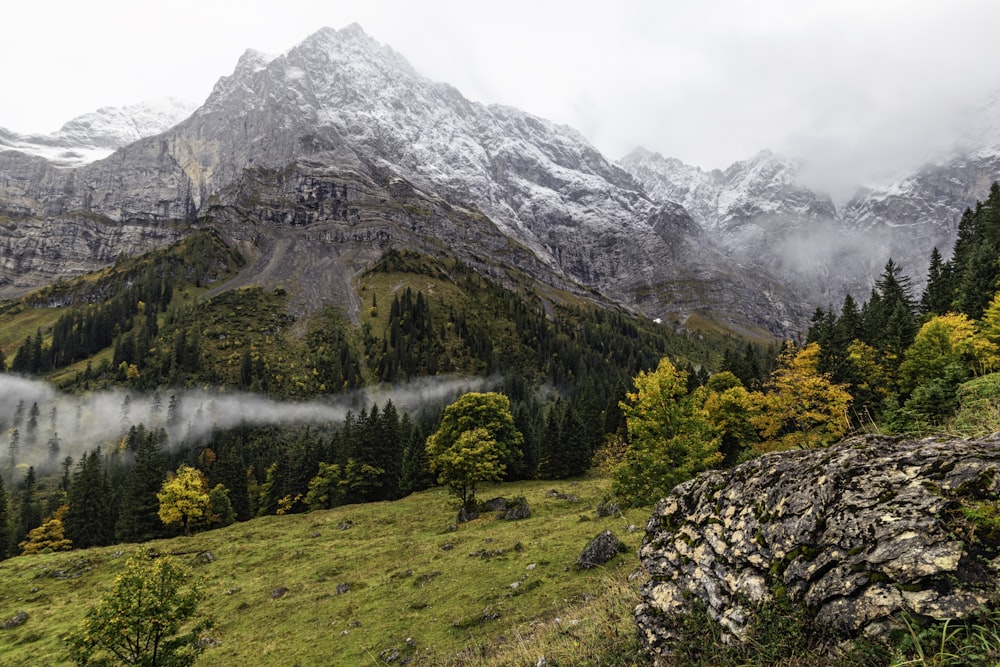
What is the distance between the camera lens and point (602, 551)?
23.3m

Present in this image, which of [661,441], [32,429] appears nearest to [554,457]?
[661,441]

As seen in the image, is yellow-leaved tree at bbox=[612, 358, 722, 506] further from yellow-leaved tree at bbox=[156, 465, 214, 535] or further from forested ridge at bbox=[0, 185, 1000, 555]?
yellow-leaved tree at bbox=[156, 465, 214, 535]

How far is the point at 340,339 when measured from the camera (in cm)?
18712

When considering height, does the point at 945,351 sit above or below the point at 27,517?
above

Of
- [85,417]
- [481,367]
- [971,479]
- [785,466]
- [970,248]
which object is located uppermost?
[970,248]

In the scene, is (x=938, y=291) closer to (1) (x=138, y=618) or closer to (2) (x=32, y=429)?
(1) (x=138, y=618)

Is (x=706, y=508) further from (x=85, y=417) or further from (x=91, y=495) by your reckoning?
(x=85, y=417)

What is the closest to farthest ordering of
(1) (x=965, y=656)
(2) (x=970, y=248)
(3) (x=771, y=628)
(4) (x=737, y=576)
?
(1) (x=965, y=656) → (3) (x=771, y=628) → (4) (x=737, y=576) → (2) (x=970, y=248)

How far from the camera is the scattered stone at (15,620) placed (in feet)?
106

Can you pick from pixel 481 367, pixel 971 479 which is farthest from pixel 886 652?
pixel 481 367

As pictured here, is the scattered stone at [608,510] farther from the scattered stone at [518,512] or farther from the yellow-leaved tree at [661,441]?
the scattered stone at [518,512]

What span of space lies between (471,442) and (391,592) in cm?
2354

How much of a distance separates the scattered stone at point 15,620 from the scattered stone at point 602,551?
40274mm

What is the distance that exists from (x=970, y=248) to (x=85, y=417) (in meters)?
203
